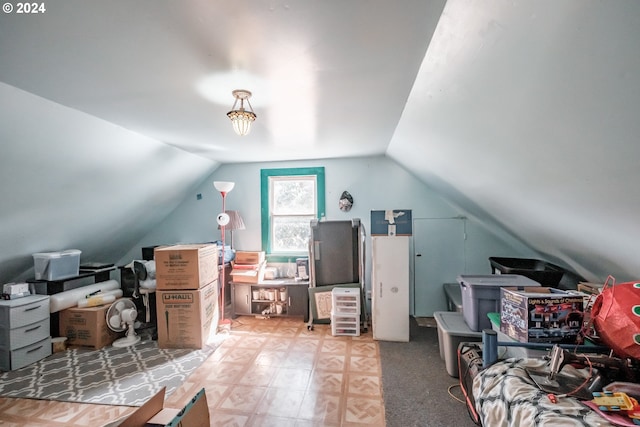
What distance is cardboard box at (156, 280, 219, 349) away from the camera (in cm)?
282

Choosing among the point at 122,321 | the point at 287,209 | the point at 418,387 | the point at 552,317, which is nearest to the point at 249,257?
the point at 287,209

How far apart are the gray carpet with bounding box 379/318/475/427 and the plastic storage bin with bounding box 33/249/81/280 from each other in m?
3.72

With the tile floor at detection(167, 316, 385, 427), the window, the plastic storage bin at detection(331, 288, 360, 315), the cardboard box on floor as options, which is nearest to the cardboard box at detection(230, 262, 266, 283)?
the window

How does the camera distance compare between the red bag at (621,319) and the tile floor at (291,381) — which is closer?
the red bag at (621,319)

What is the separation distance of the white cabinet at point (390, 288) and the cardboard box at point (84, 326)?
3.16 meters

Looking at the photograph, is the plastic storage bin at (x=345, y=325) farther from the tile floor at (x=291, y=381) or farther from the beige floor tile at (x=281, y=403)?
the beige floor tile at (x=281, y=403)

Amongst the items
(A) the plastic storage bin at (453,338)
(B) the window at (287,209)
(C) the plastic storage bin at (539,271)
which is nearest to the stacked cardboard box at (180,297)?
(B) the window at (287,209)

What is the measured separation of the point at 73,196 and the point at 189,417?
271 cm

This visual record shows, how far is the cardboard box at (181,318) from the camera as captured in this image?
9.25 feet

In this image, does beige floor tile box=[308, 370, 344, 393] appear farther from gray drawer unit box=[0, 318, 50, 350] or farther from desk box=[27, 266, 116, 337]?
desk box=[27, 266, 116, 337]

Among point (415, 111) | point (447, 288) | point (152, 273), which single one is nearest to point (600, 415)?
point (415, 111)

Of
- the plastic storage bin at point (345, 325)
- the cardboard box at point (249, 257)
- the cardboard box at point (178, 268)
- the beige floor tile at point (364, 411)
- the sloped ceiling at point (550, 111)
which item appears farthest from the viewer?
the cardboard box at point (249, 257)

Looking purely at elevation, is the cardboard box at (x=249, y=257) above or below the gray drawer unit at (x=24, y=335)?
above

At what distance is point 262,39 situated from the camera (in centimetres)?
122
